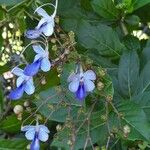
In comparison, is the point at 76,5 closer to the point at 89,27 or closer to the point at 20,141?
the point at 89,27

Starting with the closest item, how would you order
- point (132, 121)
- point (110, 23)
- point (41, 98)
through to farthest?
point (132, 121), point (41, 98), point (110, 23)

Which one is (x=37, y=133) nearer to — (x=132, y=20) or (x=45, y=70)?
(x=45, y=70)

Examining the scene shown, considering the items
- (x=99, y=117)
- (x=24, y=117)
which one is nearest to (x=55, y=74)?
(x=24, y=117)

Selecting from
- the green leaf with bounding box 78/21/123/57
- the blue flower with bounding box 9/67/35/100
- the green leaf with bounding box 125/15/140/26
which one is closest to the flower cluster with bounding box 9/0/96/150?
the blue flower with bounding box 9/67/35/100

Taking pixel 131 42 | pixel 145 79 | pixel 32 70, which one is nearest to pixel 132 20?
pixel 131 42

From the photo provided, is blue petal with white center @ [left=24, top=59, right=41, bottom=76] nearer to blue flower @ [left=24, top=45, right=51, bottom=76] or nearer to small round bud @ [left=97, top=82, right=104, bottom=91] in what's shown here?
blue flower @ [left=24, top=45, right=51, bottom=76]

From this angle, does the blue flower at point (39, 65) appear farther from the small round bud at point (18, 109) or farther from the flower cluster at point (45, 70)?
the small round bud at point (18, 109)
